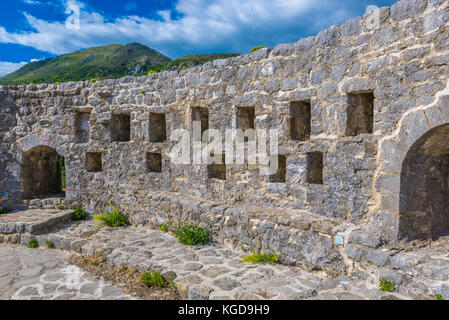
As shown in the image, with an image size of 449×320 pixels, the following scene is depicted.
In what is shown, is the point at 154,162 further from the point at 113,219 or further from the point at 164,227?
the point at 164,227

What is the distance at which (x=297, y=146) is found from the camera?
541cm

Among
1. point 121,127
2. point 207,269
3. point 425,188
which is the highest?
point 121,127

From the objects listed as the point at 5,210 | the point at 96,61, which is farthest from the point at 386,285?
the point at 96,61

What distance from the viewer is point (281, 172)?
5.89 meters

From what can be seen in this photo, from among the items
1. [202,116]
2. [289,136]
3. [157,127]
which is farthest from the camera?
[157,127]

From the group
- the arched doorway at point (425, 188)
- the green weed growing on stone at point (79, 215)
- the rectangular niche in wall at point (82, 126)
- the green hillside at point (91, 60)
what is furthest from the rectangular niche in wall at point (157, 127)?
the green hillside at point (91, 60)

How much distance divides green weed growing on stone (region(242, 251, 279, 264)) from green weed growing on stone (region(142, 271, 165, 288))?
132 cm

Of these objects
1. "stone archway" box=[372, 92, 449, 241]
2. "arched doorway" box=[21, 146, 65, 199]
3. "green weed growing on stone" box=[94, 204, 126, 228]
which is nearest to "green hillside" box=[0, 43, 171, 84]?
"arched doorway" box=[21, 146, 65, 199]

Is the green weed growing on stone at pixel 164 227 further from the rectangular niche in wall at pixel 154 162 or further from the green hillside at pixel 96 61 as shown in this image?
the green hillside at pixel 96 61

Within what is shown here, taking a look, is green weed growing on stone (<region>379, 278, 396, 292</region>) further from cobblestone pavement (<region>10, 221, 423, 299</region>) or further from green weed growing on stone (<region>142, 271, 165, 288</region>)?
green weed growing on stone (<region>142, 271, 165, 288</region>)

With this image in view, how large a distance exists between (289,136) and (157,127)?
3.60 m

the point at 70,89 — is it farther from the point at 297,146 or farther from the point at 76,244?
the point at 297,146

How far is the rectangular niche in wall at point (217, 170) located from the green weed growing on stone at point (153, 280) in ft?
8.43

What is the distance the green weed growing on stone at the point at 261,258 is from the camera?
5.04 meters
